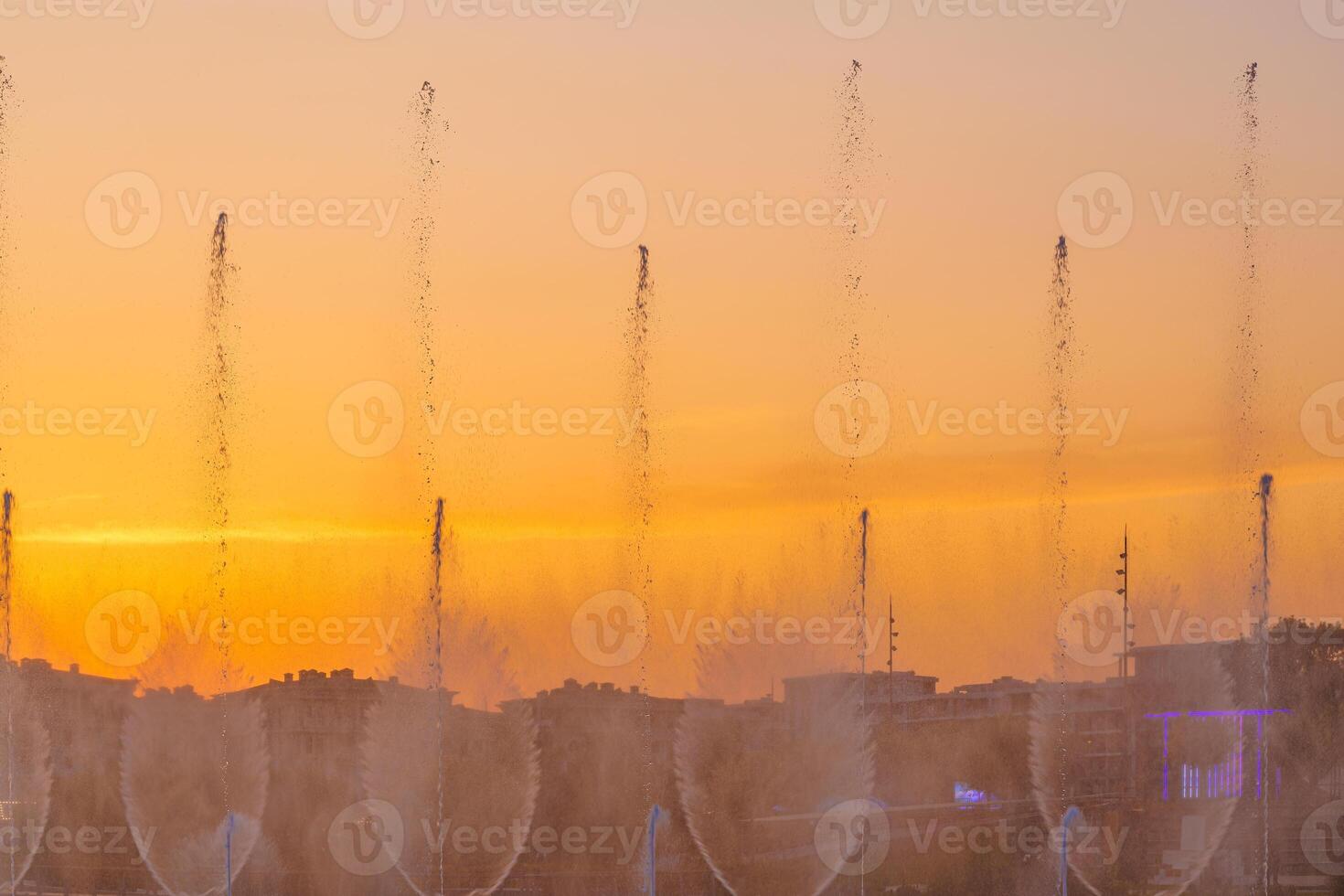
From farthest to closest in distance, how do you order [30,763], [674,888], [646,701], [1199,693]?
[1199,693], [30,763], [646,701], [674,888]

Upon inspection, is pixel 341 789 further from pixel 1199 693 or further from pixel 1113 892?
pixel 1199 693

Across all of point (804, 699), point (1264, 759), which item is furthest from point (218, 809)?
point (1264, 759)

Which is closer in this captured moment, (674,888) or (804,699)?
(674,888)

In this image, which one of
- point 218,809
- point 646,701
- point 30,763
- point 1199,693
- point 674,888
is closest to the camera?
point 674,888

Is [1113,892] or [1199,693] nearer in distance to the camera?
[1113,892]

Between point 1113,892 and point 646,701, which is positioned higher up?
point 646,701

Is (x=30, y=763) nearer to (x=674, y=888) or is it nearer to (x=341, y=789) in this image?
(x=341, y=789)

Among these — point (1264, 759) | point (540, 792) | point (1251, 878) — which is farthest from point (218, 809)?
point (1264, 759)
